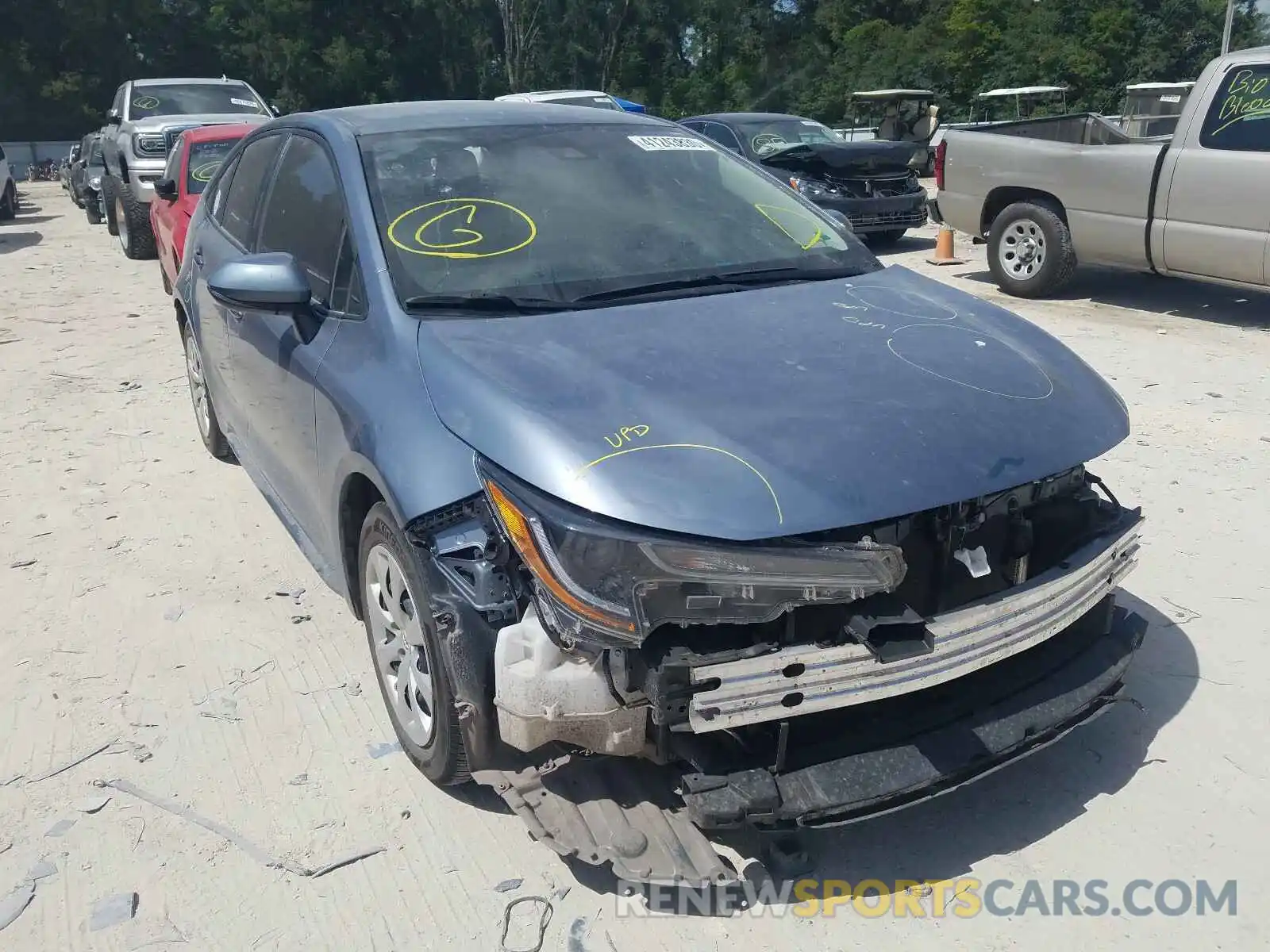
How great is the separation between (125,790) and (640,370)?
1870 mm

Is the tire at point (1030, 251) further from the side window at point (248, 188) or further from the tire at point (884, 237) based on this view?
the side window at point (248, 188)

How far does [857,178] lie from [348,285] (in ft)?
31.6

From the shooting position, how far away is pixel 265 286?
3.21 metres

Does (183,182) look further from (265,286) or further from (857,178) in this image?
(857,178)

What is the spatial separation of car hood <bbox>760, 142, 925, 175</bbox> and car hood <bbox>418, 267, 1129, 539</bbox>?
8.96m

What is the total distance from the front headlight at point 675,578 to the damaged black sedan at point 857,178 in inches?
384

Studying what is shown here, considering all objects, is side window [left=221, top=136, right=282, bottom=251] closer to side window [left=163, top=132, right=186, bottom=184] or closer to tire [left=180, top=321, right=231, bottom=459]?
tire [left=180, top=321, right=231, bottom=459]

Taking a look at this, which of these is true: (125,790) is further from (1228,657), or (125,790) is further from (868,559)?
(1228,657)

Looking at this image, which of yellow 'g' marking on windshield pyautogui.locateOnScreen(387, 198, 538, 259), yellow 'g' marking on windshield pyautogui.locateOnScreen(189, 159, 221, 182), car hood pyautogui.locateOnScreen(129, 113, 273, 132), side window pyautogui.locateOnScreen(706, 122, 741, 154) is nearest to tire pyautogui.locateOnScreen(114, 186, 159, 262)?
car hood pyautogui.locateOnScreen(129, 113, 273, 132)

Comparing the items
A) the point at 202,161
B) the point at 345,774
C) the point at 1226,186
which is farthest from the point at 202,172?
the point at 1226,186

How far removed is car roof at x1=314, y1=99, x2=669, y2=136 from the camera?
367 cm

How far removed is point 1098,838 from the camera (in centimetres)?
273

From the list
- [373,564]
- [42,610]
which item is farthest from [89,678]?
[373,564]

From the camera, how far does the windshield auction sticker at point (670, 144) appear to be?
3.91 metres
